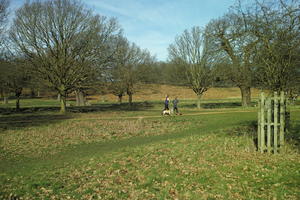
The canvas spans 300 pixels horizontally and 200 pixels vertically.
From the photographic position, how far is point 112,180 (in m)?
7.41

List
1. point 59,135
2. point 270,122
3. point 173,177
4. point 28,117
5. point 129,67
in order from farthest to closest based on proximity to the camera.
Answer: point 129,67 → point 28,117 → point 59,135 → point 270,122 → point 173,177

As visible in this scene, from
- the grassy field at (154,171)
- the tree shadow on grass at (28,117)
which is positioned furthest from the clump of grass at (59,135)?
the tree shadow on grass at (28,117)

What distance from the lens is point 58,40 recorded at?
2980 cm

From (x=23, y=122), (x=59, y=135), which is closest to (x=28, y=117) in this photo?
(x=23, y=122)

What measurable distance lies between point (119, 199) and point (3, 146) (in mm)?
10108

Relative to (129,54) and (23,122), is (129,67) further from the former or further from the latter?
(23,122)

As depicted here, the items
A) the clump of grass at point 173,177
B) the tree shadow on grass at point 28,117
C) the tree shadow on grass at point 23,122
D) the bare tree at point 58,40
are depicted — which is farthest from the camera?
the bare tree at point 58,40

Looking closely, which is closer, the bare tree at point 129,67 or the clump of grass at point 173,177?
the clump of grass at point 173,177

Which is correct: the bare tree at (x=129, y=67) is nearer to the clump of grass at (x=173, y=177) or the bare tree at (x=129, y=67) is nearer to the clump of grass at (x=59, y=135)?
the clump of grass at (x=59, y=135)

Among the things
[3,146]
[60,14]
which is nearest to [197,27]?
A: [60,14]

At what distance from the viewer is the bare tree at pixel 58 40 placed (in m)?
28.5

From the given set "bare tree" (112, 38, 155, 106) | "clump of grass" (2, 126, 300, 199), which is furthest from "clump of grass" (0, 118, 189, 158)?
"bare tree" (112, 38, 155, 106)

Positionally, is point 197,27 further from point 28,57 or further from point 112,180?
point 112,180

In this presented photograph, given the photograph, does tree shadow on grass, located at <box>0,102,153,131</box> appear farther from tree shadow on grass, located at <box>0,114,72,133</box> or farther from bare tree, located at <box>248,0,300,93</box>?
bare tree, located at <box>248,0,300,93</box>
